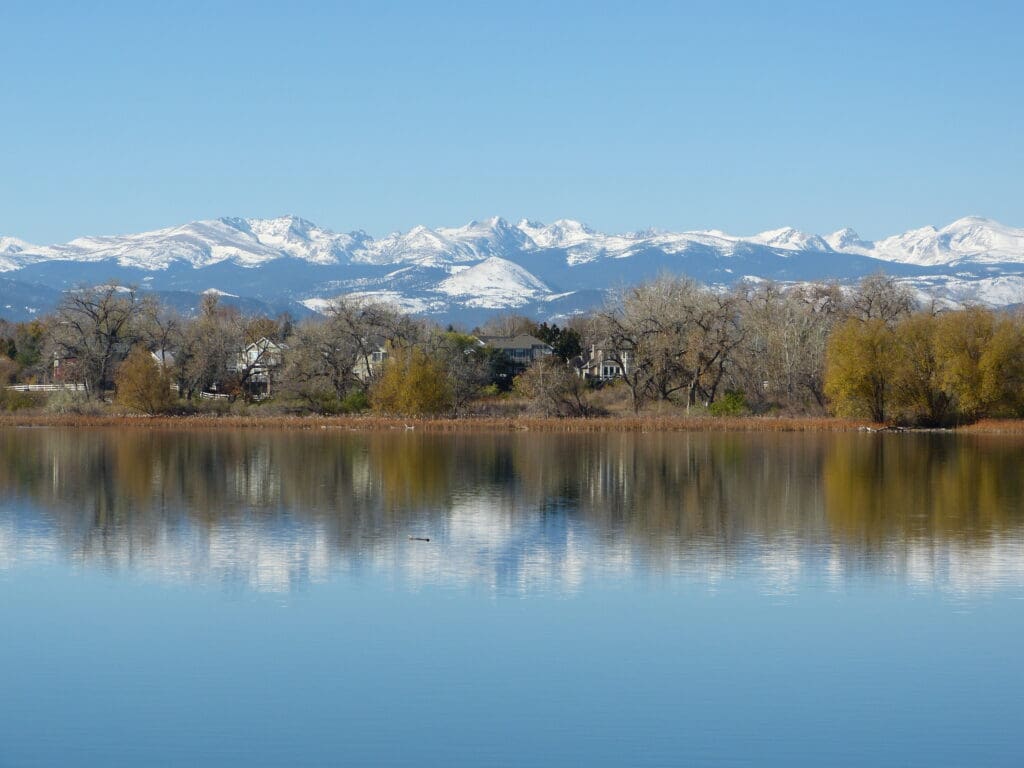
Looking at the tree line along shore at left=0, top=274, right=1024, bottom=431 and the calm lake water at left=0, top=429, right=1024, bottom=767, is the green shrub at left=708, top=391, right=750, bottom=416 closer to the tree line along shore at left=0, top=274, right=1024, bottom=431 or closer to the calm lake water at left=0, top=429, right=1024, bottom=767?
the tree line along shore at left=0, top=274, right=1024, bottom=431

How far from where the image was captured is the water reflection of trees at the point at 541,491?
26.7 meters

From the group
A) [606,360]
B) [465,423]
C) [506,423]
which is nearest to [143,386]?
[465,423]

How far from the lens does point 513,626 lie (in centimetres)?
1803

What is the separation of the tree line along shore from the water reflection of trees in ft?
29.0

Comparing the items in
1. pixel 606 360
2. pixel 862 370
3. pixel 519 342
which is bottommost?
pixel 862 370

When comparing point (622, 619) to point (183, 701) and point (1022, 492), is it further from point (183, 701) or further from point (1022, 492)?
point (1022, 492)

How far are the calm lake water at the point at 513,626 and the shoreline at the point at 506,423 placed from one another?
30.6 meters

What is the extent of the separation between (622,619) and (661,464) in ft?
88.4

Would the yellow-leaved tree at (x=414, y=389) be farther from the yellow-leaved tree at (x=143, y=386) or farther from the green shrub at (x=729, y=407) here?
the green shrub at (x=729, y=407)

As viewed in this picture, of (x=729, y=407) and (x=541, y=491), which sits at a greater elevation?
(x=729, y=407)

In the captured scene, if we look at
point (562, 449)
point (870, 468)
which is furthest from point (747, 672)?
point (562, 449)

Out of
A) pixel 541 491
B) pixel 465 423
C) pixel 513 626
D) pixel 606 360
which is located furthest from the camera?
pixel 606 360

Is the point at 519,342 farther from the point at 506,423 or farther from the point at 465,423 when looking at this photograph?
the point at 506,423

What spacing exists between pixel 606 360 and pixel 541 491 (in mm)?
44459
